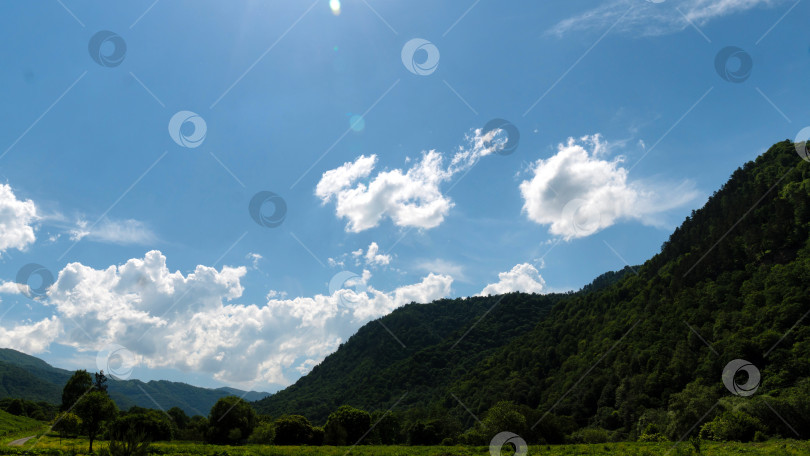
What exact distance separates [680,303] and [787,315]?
3124cm

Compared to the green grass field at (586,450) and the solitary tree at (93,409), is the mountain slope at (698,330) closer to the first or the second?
the green grass field at (586,450)

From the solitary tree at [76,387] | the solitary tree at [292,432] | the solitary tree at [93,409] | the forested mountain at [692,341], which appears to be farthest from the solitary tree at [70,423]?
the forested mountain at [692,341]

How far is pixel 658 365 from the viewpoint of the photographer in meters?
87.4

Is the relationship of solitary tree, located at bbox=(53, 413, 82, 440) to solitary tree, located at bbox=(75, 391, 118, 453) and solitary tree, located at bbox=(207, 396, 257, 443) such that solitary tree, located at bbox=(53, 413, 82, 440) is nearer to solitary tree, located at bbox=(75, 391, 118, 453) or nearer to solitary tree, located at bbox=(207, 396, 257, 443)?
solitary tree, located at bbox=(75, 391, 118, 453)

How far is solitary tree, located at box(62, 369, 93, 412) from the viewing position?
48250 millimetres

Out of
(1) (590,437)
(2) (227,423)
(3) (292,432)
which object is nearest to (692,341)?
(1) (590,437)

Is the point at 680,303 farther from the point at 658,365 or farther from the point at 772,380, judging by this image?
the point at 772,380

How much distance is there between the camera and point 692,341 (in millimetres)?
87500

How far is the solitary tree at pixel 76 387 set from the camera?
48.2 metres

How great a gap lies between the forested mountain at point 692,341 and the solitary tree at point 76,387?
53.9m

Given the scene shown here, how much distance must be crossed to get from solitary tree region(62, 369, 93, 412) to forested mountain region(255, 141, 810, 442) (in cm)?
5391

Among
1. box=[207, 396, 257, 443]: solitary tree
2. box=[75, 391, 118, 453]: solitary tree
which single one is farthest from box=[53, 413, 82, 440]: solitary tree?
box=[207, 396, 257, 443]: solitary tree

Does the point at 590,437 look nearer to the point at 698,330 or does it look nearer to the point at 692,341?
the point at 692,341

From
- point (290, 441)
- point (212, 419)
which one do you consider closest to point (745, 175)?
point (290, 441)
